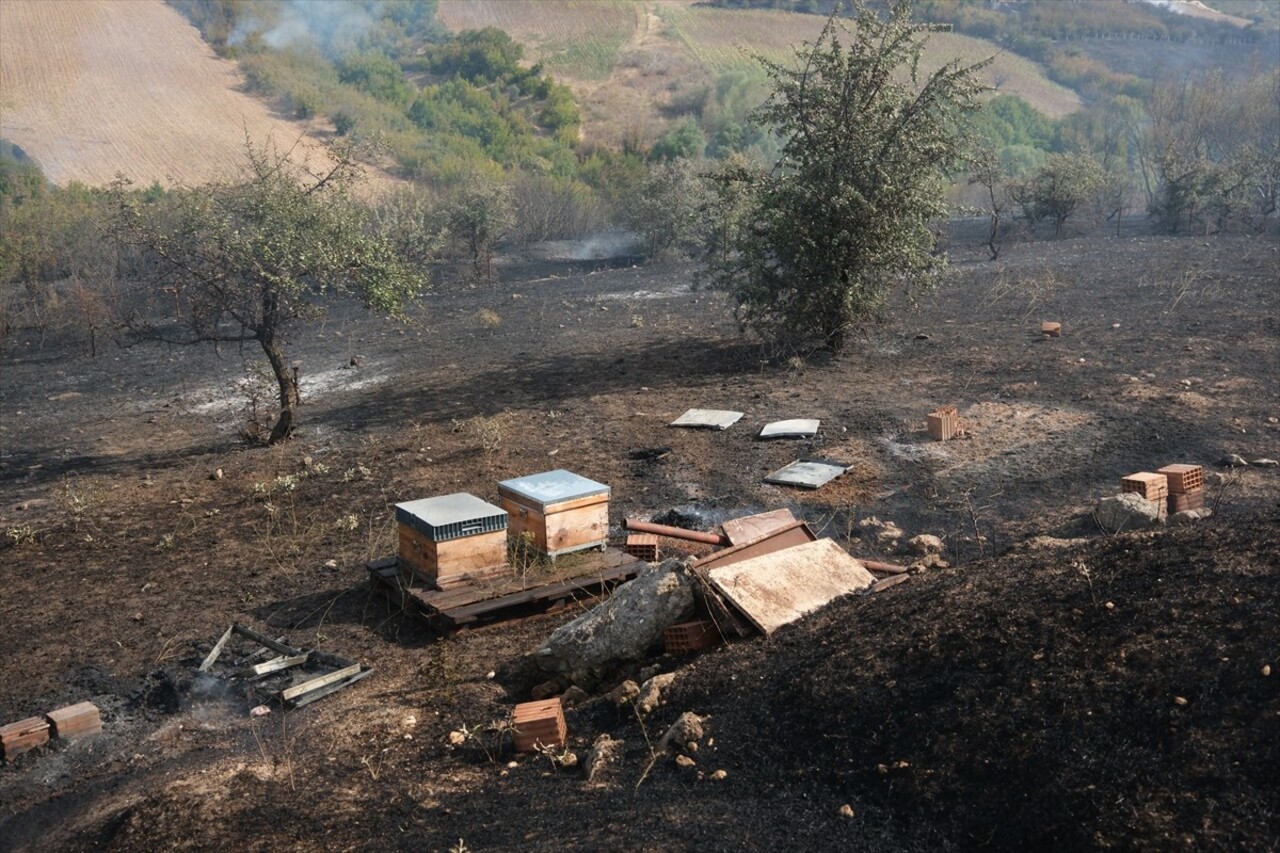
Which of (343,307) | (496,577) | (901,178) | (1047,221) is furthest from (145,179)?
(496,577)

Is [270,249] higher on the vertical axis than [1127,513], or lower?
higher

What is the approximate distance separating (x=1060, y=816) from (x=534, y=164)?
41.6 meters

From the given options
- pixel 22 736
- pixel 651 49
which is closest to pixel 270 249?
pixel 22 736

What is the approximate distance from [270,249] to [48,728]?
18.7 ft

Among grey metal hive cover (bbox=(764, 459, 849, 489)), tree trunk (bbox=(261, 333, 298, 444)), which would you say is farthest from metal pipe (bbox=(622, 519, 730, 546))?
tree trunk (bbox=(261, 333, 298, 444))

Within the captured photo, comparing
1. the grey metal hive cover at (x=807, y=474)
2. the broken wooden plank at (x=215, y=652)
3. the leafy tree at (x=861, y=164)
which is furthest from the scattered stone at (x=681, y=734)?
the leafy tree at (x=861, y=164)

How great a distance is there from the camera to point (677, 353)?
47.2 feet

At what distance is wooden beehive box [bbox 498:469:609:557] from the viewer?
724 cm

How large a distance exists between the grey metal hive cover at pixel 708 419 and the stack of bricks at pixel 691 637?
482 centimetres

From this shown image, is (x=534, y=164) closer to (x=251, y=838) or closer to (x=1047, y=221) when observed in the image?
(x=1047, y=221)

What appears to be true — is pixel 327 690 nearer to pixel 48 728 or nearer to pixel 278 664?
pixel 278 664

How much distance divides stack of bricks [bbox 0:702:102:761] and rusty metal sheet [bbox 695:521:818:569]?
11.6 feet

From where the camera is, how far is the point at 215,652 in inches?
261

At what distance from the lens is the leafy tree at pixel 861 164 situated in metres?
12.3
